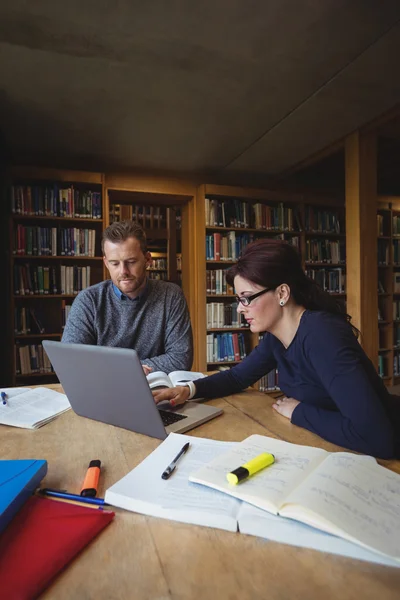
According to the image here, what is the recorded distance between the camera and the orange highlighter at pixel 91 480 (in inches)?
25.0

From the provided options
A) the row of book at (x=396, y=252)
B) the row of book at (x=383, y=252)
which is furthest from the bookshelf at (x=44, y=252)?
the row of book at (x=396, y=252)

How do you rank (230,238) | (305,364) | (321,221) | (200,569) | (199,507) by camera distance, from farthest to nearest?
(321,221) < (230,238) < (305,364) < (199,507) < (200,569)

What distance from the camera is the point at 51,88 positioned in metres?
2.42

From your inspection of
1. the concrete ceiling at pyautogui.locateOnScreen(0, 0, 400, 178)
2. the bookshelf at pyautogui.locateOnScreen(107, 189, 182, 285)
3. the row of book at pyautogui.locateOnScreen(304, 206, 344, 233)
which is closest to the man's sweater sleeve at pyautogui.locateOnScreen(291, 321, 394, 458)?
the concrete ceiling at pyautogui.locateOnScreen(0, 0, 400, 178)

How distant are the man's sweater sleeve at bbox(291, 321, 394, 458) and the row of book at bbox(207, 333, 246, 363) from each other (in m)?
2.78

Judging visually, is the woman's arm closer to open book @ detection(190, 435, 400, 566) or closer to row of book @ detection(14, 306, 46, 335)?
open book @ detection(190, 435, 400, 566)

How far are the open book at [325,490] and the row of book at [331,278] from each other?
3793mm

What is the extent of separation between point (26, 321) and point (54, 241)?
0.74 metres

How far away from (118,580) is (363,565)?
30 centimetres

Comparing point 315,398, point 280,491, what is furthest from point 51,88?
point 280,491

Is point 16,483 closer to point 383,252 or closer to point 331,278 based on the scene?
point 331,278

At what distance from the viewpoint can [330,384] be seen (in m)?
0.97

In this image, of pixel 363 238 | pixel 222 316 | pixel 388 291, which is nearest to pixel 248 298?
pixel 363 238

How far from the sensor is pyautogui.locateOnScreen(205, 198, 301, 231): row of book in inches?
152
